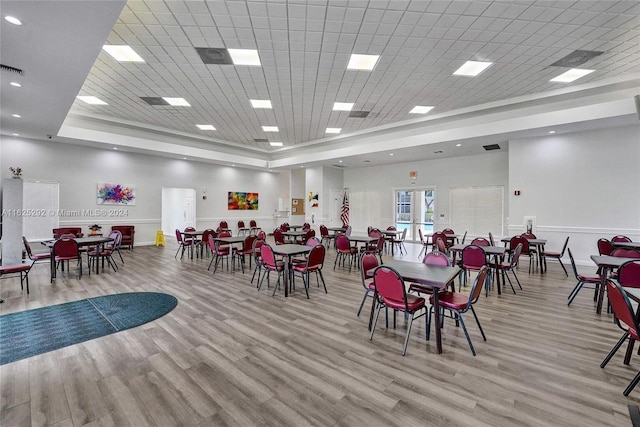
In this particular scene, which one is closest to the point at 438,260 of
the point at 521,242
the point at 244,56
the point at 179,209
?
the point at 521,242

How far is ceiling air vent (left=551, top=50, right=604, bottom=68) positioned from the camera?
5.39m

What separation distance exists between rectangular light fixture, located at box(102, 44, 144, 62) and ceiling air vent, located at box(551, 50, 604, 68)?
8.38m

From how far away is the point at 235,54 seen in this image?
5.35m

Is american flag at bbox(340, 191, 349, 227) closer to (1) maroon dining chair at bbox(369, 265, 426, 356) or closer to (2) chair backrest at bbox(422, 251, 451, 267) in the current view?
(2) chair backrest at bbox(422, 251, 451, 267)

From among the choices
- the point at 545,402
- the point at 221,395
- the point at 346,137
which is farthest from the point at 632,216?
the point at 221,395

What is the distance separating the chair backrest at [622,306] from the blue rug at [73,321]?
5207 mm

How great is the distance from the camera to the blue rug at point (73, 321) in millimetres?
3201

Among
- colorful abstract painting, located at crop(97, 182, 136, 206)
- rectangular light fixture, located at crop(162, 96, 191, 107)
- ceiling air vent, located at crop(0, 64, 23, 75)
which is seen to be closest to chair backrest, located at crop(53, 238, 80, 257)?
ceiling air vent, located at crop(0, 64, 23, 75)

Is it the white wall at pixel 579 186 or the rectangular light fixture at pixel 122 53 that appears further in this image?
the white wall at pixel 579 186

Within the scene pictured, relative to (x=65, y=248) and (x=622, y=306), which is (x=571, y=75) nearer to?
(x=622, y=306)

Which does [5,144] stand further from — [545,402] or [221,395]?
[545,402]

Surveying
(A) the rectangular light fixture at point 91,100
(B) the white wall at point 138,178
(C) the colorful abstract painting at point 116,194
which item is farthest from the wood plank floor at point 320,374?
(C) the colorful abstract painting at point 116,194

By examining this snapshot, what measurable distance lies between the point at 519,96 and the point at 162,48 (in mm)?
8571

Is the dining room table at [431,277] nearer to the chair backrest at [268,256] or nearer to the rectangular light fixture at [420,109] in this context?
the chair backrest at [268,256]
